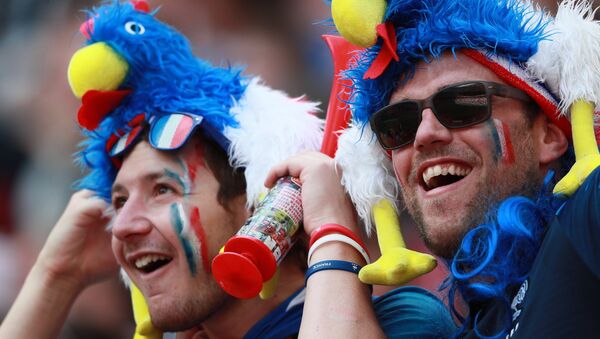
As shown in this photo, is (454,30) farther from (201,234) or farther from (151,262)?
(151,262)

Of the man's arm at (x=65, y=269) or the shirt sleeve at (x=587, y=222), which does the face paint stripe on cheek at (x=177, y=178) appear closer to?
the man's arm at (x=65, y=269)

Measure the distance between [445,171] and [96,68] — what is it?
1.36 meters

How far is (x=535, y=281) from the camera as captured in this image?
82.4 inches

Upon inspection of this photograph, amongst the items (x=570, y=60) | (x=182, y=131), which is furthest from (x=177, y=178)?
(x=570, y=60)

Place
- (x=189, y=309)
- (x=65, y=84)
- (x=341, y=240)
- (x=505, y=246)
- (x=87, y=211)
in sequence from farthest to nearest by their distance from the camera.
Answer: (x=65, y=84) → (x=87, y=211) → (x=189, y=309) → (x=341, y=240) → (x=505, y=246)

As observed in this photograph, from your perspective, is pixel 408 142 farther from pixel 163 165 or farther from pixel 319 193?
pixel 163 165

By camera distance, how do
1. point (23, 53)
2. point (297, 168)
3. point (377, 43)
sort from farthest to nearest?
point (23, 53) < point (297, 168) < point (377, 43)

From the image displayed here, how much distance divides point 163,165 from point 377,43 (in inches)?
37.9

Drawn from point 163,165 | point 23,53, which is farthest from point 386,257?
point 23,53

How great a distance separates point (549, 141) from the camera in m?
2.41

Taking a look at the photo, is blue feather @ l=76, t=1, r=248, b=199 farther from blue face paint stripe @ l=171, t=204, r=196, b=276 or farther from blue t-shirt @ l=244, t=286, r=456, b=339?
blue t-shirt @ l=244, t=286, r=456, b=339

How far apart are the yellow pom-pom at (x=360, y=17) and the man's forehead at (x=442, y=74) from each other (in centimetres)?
16

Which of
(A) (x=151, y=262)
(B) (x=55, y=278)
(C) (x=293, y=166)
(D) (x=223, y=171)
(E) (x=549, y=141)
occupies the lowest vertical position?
(B) (x=55, y=278)

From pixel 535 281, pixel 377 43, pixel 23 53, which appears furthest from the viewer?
pixel 23 53
